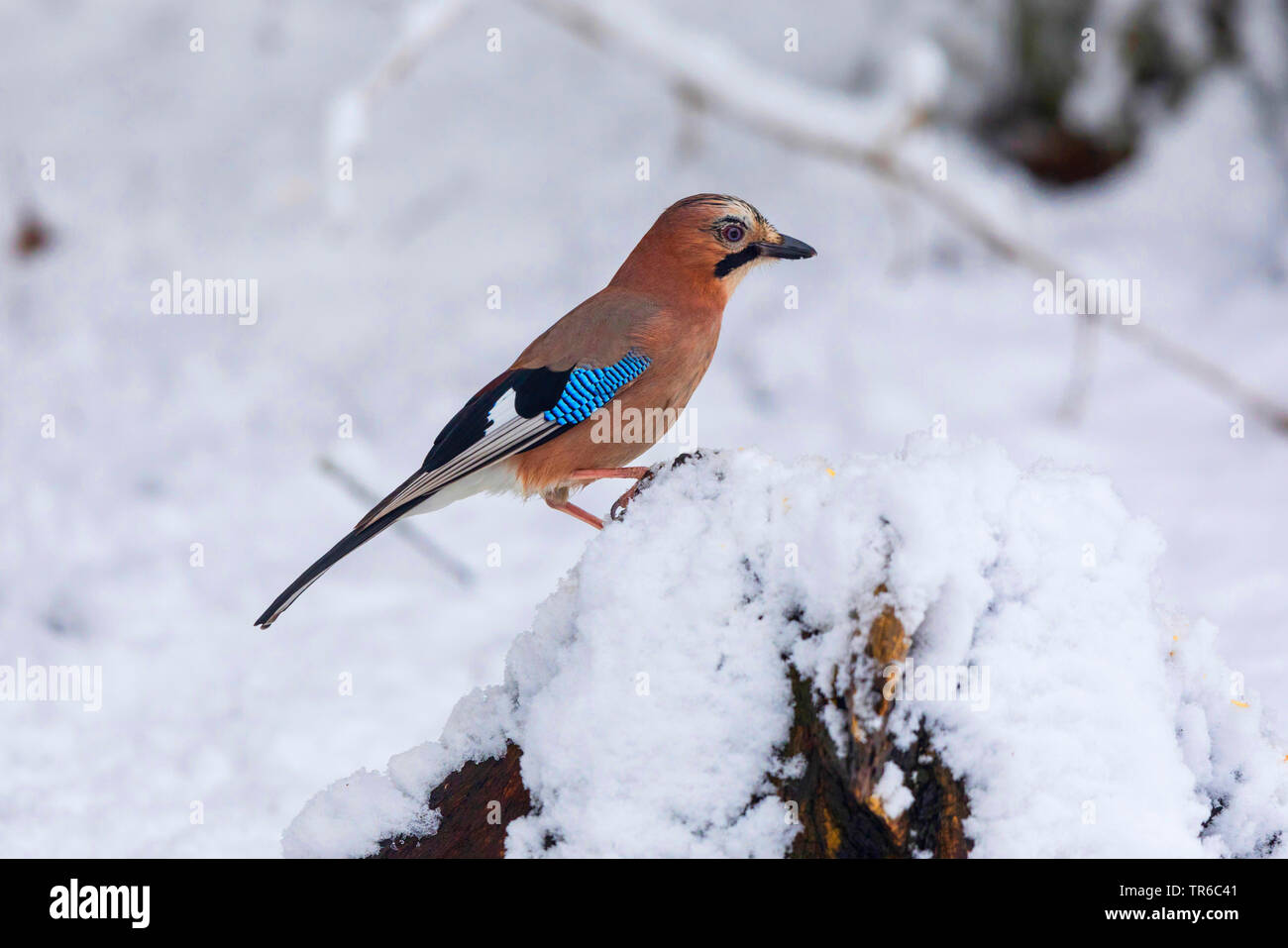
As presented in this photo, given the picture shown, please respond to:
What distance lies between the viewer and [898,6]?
7445 millimetres

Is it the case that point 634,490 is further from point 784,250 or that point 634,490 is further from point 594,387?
point 784,250

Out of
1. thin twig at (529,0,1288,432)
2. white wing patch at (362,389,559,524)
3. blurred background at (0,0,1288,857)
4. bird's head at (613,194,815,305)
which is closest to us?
white wing patch at (362,389,559,524)

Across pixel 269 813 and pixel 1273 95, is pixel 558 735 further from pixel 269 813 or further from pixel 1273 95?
pixel 1273 95

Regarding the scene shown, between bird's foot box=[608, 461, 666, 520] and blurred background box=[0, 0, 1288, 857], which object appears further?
blurred background box=[0, 0, 1288, 857]

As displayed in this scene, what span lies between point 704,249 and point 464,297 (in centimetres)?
395

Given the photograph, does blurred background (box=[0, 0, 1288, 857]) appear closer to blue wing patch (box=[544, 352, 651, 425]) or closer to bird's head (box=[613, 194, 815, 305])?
blue wing patch (box=[544, 352, 651, 425])

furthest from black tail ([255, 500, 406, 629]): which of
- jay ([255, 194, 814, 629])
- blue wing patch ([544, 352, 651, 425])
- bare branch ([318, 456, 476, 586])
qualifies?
bare branch ([318, 456, 476, 586])

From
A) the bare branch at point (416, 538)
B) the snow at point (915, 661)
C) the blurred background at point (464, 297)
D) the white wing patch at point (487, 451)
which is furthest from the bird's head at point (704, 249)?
the bare branch at point (416, 538)

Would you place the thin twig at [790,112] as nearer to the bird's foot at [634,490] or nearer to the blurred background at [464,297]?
the blurred background at [464,297]

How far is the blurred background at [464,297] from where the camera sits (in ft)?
16.4

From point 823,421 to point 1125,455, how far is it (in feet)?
4.38

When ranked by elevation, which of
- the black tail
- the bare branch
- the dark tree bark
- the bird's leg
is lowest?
the dark tree bark

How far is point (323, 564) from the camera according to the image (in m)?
3.21

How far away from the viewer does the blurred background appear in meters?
5.00
